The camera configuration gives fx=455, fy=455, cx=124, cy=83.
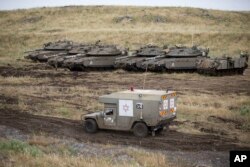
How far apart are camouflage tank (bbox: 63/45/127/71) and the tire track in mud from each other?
58.9 ft

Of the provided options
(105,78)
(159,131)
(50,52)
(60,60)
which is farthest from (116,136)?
(50,52)

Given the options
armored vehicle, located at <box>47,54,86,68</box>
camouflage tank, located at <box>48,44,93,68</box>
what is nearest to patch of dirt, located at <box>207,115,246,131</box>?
camouflage tank, located at <box>48,44,93,68</box>

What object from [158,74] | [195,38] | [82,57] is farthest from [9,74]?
[195,38]

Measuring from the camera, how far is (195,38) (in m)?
54.7

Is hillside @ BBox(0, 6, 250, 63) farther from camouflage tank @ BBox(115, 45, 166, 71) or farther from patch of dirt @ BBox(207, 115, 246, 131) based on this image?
patch of dirt @ BBox(207, 115, 246, 131)

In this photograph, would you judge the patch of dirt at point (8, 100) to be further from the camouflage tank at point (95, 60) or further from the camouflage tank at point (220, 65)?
the camouflage tank at point (220, 65)

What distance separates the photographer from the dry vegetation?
41.0 ft

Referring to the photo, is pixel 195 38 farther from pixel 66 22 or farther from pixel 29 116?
pixel 29 116

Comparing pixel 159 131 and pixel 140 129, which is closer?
pixel 140 129

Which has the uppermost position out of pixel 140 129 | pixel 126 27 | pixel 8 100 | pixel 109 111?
pixel 126 27

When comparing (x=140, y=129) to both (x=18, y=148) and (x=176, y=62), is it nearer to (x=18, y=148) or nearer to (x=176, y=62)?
(x=18, y=148)

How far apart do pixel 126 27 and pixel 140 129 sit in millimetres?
52498

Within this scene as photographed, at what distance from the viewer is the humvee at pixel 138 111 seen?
48.3 feet

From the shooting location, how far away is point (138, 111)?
14977 mm
